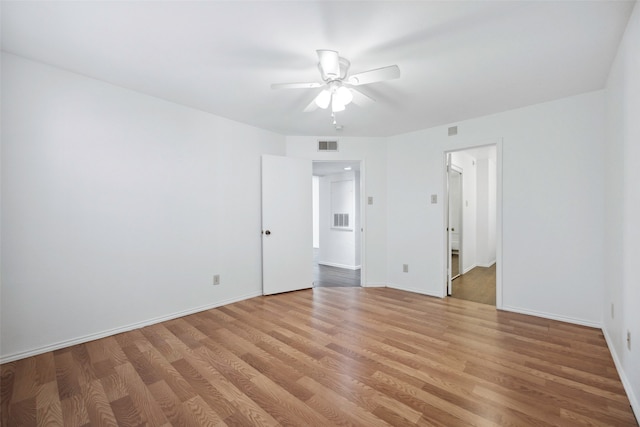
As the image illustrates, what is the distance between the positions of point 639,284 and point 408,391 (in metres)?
1.49

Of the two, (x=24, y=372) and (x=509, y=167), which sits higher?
(x=509, y=167)

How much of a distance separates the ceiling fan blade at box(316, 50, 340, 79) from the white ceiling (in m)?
0.12

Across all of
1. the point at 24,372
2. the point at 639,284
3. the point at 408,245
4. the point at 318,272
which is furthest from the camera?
the point at 318,272

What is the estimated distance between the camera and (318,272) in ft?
18.3

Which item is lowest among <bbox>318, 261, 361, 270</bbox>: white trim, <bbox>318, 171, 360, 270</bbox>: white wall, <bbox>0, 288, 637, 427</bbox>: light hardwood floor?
<bbox>0, 288, 637, 427</bbox>: light hardwood floor

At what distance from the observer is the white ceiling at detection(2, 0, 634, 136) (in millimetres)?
1643

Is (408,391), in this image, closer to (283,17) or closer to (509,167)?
(283,17)

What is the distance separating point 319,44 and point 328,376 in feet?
7.88

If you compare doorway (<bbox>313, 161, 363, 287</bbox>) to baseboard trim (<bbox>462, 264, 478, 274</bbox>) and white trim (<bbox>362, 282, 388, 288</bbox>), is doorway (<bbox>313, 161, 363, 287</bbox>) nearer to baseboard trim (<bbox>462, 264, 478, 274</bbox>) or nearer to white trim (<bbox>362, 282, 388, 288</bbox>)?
white trim (<bbox>362, 282, 388, 288</bbox>)

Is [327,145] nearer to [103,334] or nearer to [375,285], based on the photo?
[375,285]

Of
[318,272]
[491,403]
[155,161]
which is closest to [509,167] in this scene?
[491,403]

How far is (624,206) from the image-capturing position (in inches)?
75.4

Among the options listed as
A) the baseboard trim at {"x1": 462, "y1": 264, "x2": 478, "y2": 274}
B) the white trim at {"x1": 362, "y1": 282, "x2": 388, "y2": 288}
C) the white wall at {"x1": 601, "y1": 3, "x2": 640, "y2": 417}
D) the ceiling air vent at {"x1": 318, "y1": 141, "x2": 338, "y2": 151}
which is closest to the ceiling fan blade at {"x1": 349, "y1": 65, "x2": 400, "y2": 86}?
the white wall at {"x1": 601, "y1": 3, "x2": 640, "y2": 417}

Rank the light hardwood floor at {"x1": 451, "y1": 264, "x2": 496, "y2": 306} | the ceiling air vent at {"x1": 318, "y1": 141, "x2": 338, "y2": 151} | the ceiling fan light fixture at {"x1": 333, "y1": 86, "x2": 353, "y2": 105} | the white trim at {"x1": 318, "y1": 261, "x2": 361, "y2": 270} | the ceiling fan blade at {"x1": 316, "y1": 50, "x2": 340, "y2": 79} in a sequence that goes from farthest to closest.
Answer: the white trim at {"x1": 318, "y1": 261, "x2": 361, "y2": 270} → the ceiling air vent at {"x1": 318, "y1": 141, "x2": 338, "y2": 151} → the light hardwood floor at {"x1": 451, "y1": 264, "x2": 496, "y2": 306} → the ceiling fan light fixture at {"x1": 333, "y1": 86, "x2": 353, "y2": 105} → the ceiling fan blade at {"x1": 316, "y1": 50, "x2": 340, "y2": 79}
